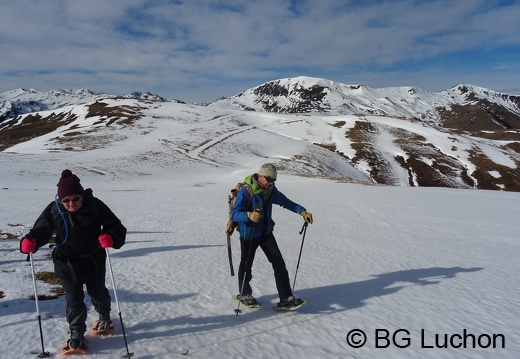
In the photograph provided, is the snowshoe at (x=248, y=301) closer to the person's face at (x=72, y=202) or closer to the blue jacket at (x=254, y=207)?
the blue jacket at (x=254, y=207)

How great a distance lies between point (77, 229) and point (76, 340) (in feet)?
5.30

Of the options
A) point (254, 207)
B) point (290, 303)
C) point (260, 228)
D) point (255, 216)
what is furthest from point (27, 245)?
point (290, 303)

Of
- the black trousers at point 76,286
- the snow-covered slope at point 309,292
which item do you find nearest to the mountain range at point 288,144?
the snow-covered slope at point 309,292

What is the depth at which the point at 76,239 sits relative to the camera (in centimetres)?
552

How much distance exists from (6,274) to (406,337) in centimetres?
872

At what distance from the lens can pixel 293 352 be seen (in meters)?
5.81

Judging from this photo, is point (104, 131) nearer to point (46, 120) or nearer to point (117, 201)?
point (46, 120)

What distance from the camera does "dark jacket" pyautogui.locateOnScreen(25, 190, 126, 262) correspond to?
543 cm

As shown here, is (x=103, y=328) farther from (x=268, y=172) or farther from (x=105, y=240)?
(x=268, y=172)

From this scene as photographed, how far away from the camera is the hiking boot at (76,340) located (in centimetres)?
530

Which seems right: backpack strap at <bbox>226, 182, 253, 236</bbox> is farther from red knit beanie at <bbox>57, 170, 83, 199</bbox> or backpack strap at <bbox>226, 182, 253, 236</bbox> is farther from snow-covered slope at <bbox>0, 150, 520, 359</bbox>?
red knit beanie at <bbox>57, 170, 83, 199</bbox>

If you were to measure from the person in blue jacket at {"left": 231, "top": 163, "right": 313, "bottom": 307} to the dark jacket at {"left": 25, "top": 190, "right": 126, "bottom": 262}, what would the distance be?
224 cm

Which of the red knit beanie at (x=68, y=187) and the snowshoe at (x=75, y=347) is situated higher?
the red knit beanie at (x=68, y=187)

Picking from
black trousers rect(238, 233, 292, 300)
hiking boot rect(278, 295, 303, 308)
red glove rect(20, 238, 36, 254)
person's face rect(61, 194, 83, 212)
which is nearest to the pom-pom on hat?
black trousers rect(238, 233, 292, 300)
